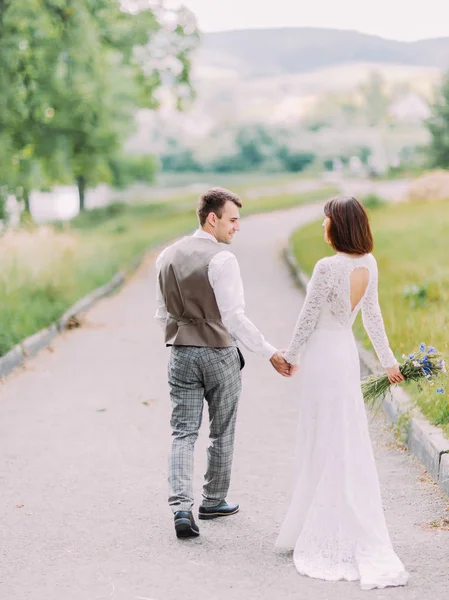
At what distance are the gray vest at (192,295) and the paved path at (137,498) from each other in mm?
1050

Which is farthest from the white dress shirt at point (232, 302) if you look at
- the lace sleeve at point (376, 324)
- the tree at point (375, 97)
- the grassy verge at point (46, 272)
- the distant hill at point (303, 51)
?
the tree at point (375, 97)

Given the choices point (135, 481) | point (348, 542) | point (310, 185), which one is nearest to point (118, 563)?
point (348, 542)

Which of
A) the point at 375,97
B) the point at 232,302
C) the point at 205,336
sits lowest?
the point at 375,97

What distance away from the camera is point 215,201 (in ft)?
17.1

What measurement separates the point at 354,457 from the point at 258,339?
756 millimetres

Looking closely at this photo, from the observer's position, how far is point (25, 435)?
7758 millimetres

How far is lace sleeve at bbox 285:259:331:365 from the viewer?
189 inches

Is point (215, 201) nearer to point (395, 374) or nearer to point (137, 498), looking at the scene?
point (395, 374)

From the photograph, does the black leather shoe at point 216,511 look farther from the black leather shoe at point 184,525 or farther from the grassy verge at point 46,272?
the grassy verge at point 46,272

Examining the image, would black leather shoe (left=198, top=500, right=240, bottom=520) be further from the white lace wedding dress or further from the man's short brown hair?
the man's short brown hair

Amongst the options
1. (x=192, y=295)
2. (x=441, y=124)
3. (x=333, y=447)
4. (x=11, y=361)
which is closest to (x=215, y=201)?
(x=192, y=295)

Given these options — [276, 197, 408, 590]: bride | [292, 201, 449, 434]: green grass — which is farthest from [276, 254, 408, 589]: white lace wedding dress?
[292, 201, 449, 434]: green grass

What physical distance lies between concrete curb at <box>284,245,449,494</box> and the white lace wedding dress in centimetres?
94

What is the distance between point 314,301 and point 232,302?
0.46 metres
